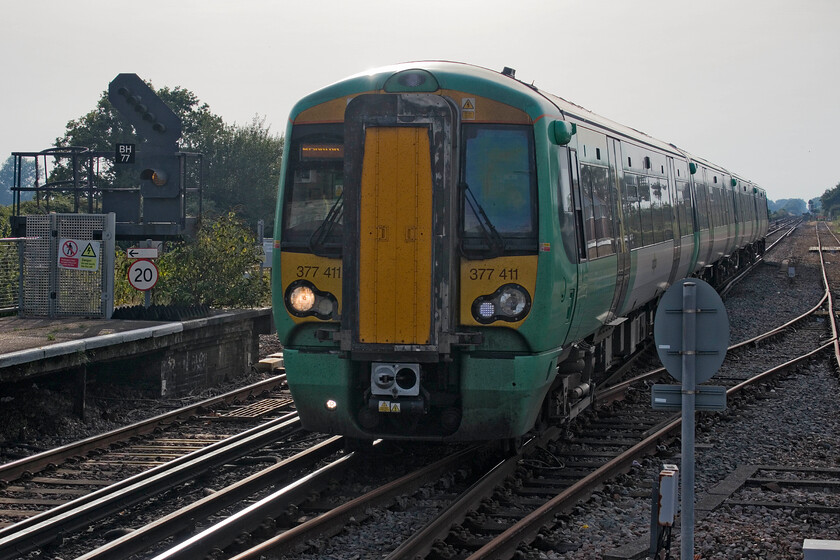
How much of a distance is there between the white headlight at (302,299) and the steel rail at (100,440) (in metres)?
2.65

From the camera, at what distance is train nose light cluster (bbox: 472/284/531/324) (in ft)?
24.2

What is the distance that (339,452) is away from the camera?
29.0 ft

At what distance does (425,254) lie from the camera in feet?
23.9

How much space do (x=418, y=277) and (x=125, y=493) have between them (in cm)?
255

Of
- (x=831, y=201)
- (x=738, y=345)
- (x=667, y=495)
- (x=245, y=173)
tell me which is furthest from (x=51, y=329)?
(x=831, y=201)

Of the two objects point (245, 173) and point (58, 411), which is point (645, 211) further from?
point (245, 173)

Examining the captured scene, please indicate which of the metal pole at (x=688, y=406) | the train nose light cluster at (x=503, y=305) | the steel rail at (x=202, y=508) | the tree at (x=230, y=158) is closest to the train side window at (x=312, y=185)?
the train nose light cluster at (x=503, y=305)

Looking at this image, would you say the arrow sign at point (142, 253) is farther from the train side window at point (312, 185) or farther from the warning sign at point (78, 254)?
the train side window at point (312, 185)

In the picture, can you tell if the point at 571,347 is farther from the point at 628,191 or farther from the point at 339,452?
the point at 628,191

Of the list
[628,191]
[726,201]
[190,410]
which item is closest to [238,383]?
[190,410]

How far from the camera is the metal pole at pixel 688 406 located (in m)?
5.28

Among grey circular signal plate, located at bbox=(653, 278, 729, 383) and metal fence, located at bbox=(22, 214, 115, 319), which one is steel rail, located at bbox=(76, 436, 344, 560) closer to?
grey circular signal plate, located at bbox=(653, 278, 729, 383)

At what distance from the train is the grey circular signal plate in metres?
1.94

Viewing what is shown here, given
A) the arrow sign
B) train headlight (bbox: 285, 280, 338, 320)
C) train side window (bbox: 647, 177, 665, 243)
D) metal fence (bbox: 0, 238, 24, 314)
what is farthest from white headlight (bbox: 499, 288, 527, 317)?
metal fence (bbox: 0, 238, 24, 314)
